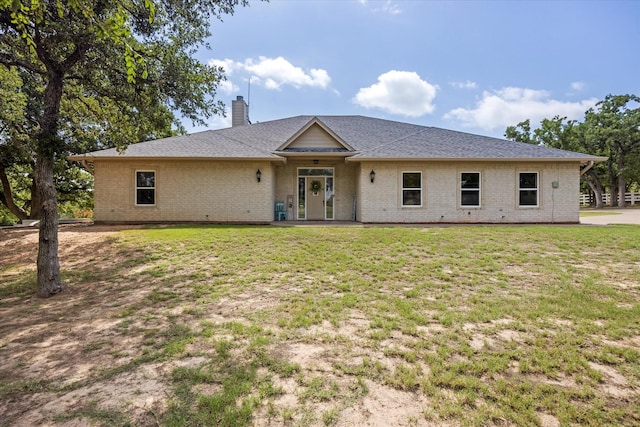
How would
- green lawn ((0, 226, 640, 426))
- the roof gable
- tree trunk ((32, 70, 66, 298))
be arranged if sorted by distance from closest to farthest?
green lawn ((0, 226, 640, 426)), tree trunk ((32, 70, 66, 298)), the roof gable

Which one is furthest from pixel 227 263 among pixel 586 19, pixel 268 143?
pixel 586 19

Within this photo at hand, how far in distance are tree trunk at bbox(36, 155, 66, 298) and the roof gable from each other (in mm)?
9304

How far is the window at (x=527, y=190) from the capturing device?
1367 centimetres

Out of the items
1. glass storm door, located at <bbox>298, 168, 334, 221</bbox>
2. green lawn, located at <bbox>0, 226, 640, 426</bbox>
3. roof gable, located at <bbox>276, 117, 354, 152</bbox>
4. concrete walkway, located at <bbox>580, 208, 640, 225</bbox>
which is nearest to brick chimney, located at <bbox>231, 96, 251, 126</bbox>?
roof gable, located at <bbox>276, 117, 354, 152</bbox>

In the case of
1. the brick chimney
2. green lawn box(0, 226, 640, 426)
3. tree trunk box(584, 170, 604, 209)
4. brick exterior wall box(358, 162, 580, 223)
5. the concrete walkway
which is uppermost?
the brick chimney

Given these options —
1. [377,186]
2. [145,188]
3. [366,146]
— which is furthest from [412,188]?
[145,188]

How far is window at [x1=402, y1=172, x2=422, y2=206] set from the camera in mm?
13633

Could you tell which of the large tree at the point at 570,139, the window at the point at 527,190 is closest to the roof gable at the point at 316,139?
the window at the point at 527,190

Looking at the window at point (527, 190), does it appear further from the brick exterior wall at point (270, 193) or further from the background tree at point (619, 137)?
the background tree at point (619, 137)

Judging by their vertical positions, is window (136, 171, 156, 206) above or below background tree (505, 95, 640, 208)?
below

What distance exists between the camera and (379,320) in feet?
13.5

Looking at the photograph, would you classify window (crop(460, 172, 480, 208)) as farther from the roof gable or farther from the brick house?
the roof gable

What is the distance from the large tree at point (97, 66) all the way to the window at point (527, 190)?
41.8 feet

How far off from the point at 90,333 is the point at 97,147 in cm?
2041
